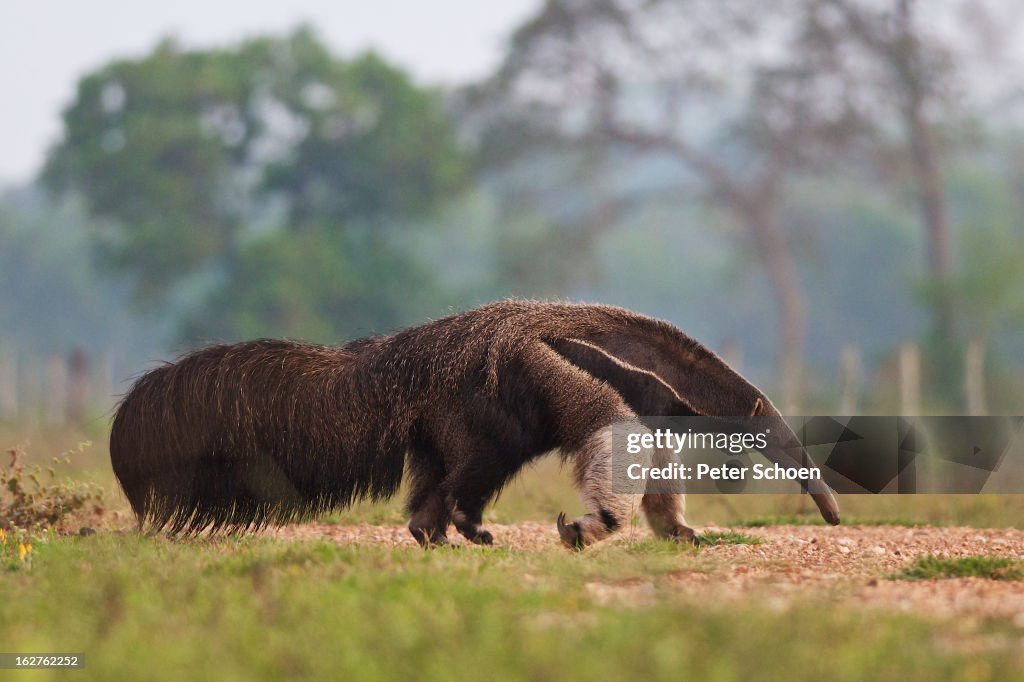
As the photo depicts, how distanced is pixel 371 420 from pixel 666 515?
1799mm

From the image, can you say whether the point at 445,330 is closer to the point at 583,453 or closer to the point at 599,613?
the point at 583,453

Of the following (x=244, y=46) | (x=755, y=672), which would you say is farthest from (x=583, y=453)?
(x=244, y=46)

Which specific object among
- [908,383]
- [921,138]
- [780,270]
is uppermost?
[921,138]

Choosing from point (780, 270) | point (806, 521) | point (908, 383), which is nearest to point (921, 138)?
point (780, 270)

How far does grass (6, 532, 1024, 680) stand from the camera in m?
3.61

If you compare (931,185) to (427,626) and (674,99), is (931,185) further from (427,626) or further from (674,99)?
(427,626)

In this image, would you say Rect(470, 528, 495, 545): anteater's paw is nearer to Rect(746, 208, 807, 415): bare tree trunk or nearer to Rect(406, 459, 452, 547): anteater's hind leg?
Rect(406, 459, 452, 547): anteater's hind leg

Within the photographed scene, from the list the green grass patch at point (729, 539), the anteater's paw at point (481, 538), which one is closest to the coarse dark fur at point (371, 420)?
the anteater's paw at point (481, 538)

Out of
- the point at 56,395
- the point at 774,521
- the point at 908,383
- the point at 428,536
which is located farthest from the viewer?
the point at 56,395

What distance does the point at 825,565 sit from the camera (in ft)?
20.5

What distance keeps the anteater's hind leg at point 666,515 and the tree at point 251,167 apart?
24.8m

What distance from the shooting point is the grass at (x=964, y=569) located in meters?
5.77

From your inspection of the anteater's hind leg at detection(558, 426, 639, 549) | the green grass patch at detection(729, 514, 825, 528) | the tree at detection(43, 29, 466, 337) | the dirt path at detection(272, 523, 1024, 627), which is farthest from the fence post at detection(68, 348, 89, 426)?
the anteater's hind leg at detection(558, 426, 639, 549)

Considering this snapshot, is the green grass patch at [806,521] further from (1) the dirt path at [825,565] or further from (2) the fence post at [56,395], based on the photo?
(2) the fence post at [56,395]
